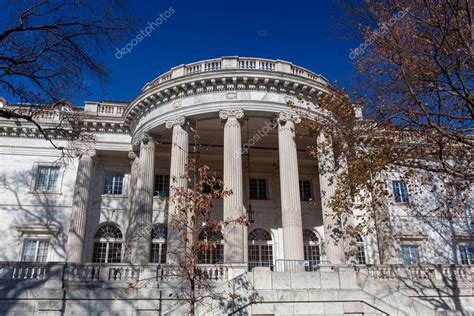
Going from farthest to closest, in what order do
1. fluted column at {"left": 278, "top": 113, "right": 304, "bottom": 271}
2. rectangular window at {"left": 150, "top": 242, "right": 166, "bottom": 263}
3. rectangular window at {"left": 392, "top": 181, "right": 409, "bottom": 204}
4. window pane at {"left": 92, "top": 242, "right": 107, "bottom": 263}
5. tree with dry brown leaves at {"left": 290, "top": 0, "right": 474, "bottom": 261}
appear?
rectangular window at {"left": 392, "top": 181, "right": 409, "bottom": 204}
window pane at {"left": 92, "top": 242, "right": 107, "bottom": 263}
rectangular window at {"left": 150, "top": 242, "right": 166, "bottom": 263}
fluted column at {"left": 278, "top": 113, "right": 304, "bottom": 271}
tree with dry brown leaves at {"left": 290, "top": 0, "right": 474, "bottom": 261}

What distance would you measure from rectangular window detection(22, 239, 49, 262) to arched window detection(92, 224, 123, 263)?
9.83ft

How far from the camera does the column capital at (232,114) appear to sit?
2372cm

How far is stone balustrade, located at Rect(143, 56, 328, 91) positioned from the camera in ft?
81.3

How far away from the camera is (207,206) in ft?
47.1

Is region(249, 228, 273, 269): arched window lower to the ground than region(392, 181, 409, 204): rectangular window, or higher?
lower

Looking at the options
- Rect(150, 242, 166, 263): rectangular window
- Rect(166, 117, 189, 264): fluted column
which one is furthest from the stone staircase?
Rect(150, 242, 166, 263): rectangular window

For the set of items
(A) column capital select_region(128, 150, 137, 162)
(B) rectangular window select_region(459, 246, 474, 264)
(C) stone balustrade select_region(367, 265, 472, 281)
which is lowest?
(C) stone balustrade select_region(367, 265, 472, 281)

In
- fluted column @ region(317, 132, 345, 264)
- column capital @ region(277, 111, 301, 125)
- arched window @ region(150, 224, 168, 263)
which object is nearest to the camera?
fluted column @ region(317, 132, 345, 264)

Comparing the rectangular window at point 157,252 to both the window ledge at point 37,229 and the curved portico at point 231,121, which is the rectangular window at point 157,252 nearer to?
the curved portico at point 231,121

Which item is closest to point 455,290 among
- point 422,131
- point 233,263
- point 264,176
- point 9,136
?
point 422,131

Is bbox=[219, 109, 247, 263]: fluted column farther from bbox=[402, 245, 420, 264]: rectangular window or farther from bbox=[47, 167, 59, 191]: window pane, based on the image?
bbox=[402, 245, 420, 264]: rectangular window

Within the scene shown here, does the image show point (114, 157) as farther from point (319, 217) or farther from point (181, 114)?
point (319, 217)

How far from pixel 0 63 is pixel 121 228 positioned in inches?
637

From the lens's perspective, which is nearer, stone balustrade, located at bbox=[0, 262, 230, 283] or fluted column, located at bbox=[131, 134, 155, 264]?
stone balustrade, located at bbox=[0, 262, 230, 283]
